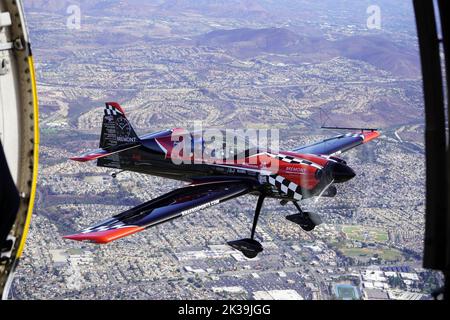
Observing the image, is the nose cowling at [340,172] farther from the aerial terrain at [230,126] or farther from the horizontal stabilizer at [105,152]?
the horizontal stabilizer at [105,152]

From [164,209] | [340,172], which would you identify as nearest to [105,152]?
[164,209]

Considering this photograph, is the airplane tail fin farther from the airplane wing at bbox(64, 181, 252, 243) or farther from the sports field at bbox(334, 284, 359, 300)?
the sports field at bbox(334, 284, 359, 300)

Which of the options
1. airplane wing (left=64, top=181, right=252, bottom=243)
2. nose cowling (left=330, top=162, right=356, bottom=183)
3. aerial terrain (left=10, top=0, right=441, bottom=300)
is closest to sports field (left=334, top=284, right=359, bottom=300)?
aerial terrain (left=10, top=0, right=441, bottom=300)

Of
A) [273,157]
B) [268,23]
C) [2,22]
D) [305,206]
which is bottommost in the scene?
[268,23]

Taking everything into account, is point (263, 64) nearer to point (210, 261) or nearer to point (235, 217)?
point (235, 217)

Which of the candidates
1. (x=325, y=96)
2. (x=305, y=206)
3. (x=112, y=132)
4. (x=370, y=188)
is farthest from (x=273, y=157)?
(x=325, y=96)

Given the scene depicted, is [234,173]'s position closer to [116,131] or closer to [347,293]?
[116,131]

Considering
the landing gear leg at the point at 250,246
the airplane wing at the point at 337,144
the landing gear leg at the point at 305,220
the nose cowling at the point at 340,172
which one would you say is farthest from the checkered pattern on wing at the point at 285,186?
the airplane wing at the point at 337,144
